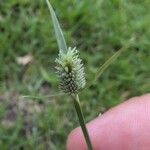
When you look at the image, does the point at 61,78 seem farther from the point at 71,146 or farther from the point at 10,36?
the point at 10,36

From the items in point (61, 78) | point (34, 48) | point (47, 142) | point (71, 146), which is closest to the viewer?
point (61, 78)

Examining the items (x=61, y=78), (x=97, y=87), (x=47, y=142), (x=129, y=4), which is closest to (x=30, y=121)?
(x=47, y=142)

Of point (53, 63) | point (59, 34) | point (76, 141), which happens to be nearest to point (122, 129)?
point (76, 141)

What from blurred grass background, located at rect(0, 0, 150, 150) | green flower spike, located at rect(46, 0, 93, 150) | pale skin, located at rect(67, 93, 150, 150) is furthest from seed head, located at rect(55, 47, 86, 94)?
A: blurred grass background, located at rect(0, 0, 150, 150)

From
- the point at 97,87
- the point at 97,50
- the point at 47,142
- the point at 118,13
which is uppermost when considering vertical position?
the point at 118,13

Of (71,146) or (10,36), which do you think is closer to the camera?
(71,146)

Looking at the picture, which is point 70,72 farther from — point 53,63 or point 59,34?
point 53,63
